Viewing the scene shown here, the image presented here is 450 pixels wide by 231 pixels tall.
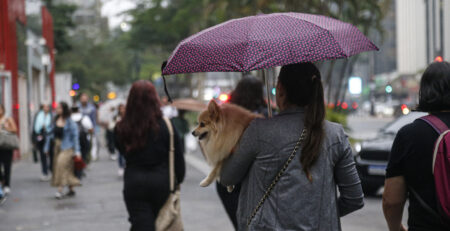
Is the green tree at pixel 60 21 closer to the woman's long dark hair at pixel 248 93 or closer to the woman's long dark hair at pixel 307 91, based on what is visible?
the woman's long dark hair at pixel 248 93

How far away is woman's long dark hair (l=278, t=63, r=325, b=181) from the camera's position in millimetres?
3234

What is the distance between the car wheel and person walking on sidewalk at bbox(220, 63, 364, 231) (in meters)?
8.02

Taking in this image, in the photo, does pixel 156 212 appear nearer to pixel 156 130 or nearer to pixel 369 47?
pixel 156 130

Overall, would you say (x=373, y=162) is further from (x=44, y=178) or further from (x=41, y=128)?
(x=41, y=128)

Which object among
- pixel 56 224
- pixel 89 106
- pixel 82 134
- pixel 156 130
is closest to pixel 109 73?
pixel 89 106

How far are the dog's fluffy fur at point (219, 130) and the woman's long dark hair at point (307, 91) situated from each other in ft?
1.35

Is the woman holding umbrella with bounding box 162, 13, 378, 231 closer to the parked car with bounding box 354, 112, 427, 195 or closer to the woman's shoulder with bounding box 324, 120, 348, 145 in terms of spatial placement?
the woman's shoulder with bounding box 324, 120, 348, 145

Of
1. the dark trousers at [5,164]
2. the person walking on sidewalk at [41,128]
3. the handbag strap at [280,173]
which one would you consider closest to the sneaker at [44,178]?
the person walking on sidewalk at [41,128]

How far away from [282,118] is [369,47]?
0.73 m

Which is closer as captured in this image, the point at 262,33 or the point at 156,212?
the point at 262,33

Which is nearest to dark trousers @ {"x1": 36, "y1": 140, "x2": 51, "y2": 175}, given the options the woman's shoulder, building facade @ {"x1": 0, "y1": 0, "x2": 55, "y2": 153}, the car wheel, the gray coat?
building facade @ {"x1": 0, "y1": 0, "x2": 55, "y2": 153}

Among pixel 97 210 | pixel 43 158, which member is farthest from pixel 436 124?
pixel 43 158

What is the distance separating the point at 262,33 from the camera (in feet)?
11.0

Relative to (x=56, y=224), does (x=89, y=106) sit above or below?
above
